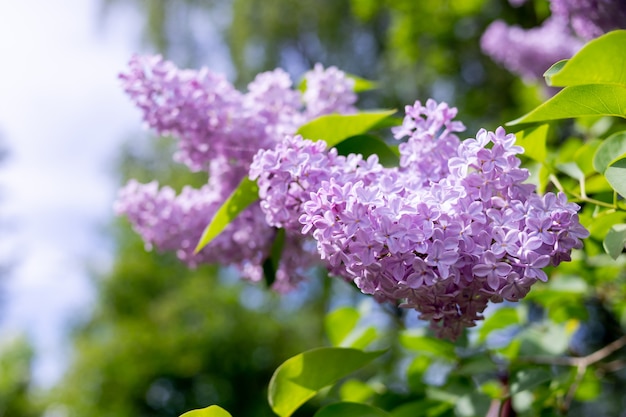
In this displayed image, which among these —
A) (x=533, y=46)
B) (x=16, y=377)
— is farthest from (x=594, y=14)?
(x=16, y=377)

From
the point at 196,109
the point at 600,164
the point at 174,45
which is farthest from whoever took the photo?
the point at 174,45

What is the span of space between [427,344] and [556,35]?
35.3 inches

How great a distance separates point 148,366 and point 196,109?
6.71m

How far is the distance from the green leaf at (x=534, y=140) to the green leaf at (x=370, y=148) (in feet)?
0.43

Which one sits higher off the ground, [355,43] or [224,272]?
[355,43]

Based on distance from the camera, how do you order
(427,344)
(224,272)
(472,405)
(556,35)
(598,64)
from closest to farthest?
1. (598,64)
2. (472,405)
3. (427,344)
4. (556,35)
5. (224,272)

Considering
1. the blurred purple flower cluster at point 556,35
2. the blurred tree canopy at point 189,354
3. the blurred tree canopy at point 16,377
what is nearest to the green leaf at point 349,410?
the blurred purple flower cluster at point 556,35

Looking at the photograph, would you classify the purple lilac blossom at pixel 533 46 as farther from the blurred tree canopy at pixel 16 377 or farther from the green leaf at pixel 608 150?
the blurred tree canopy at pixel 16 377

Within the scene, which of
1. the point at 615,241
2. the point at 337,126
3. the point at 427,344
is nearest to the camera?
the point at 615,241

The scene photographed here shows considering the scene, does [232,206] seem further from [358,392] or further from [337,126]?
[358,392]

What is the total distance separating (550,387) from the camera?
76cm

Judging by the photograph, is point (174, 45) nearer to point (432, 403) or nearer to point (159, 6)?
point (159, 6)

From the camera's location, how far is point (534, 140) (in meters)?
0.62

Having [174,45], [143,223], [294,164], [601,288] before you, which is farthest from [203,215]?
[174,45]
